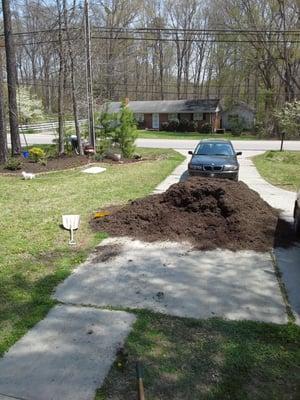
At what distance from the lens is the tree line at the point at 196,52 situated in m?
32.8

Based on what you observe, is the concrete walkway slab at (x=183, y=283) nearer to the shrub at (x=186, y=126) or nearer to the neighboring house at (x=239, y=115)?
the shrub at (x=186, y=126)

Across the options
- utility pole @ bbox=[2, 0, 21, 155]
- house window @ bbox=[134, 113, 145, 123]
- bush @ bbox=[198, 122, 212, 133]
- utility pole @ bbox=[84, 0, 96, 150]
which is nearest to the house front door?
house window @ bbox=[134, 113, 145, 123]

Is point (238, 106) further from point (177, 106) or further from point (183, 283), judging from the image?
point (183, 283)

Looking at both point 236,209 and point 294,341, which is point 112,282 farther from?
point 236,209

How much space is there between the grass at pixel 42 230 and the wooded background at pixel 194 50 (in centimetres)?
1080

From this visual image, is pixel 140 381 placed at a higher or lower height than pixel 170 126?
lower

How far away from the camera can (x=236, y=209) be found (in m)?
7.48

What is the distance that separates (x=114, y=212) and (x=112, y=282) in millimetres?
3136

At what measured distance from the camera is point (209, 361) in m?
3.51

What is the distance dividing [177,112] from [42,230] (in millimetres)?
38952

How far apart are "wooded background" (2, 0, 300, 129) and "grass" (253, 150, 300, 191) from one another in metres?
10.1

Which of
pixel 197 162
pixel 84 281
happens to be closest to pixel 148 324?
pixel 84 281

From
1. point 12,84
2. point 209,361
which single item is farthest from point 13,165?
point 209,361

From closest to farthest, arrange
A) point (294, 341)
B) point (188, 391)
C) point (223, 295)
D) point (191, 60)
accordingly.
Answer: point (188, 391) < point (294, 341) < point (223, 295) < point (191, 60)
